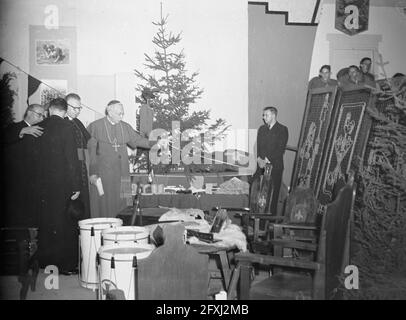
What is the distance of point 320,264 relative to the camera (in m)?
3.08

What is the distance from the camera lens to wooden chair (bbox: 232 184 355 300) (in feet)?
10.1

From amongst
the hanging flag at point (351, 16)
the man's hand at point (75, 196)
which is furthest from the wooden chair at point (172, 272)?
the hanging flag at point (351, 16)

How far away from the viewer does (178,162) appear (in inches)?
279

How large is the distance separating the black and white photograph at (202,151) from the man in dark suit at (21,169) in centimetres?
2

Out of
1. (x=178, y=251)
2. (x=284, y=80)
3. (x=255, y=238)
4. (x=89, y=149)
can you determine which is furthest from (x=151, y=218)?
(x=284, y=80)

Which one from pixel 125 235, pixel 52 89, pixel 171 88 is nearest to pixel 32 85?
pixel 52 89

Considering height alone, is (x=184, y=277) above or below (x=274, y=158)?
below

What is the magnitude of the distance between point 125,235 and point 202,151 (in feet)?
12.2

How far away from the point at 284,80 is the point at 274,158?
4.42 feet

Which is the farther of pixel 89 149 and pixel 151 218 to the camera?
pixel 89 149

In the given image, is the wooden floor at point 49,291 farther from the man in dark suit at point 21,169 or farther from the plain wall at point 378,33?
the plain wall at point 378,33

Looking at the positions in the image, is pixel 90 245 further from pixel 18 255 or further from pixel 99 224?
pixel 18 255

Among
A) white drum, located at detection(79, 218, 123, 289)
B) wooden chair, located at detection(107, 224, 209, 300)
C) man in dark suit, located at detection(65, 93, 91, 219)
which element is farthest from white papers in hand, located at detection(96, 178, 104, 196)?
wooden chair, located at detection(107, 224, 209, 300)

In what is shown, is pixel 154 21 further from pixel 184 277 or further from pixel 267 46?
pixel 184 277
